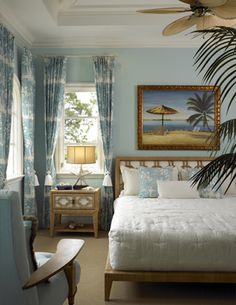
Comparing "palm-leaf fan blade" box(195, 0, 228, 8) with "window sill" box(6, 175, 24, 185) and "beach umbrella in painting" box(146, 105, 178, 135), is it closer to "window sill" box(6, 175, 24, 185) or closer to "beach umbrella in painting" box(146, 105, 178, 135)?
"beach umbrella in painting" box(146, 105, 178, 135)

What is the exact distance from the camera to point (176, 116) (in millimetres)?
5770

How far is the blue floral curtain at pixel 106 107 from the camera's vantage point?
5.64m

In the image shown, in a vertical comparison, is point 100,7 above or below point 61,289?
above

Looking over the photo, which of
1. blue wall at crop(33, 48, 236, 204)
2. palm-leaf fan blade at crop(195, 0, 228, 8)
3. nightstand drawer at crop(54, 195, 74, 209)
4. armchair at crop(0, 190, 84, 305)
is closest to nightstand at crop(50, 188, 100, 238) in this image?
nightstand drawer at crop(54, 195, 74, 209)

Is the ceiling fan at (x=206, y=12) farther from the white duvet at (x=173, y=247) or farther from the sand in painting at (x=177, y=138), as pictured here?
the sand in painting at (x=177, y=138)

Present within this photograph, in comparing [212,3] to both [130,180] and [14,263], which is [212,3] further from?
[130,180]

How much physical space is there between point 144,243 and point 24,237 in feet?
4.57

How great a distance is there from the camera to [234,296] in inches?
128

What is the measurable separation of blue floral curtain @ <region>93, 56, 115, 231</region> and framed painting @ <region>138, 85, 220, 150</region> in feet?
1.59

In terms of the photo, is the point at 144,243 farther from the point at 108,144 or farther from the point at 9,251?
the point at 108,144

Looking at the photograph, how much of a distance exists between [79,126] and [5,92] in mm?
1815

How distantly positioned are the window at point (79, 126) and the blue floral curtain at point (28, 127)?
56 centimetres

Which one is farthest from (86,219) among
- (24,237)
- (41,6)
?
(24,237)

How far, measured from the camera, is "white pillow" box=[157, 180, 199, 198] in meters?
4.94
